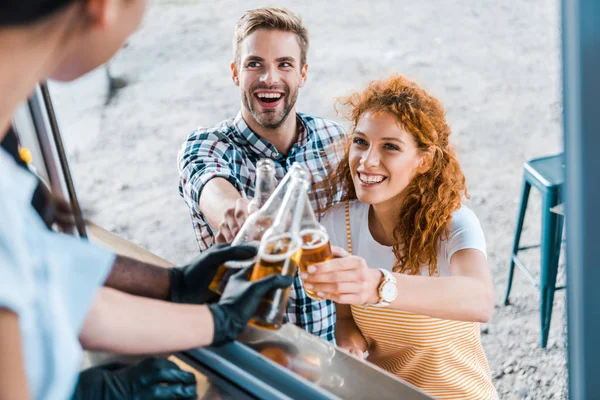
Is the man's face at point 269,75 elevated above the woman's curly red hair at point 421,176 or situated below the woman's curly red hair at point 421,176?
above

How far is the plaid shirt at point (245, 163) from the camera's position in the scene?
194 centimetres

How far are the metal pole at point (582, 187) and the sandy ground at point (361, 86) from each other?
225 centimetres

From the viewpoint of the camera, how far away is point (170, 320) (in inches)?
37.0

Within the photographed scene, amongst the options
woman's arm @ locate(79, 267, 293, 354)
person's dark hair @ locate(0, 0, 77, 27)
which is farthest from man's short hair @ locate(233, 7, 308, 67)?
person's dark hair @ locate(0, 0, 77, 27)

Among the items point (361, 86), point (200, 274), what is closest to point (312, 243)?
point (200, 274)

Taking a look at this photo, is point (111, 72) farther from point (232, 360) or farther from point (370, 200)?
point (232, 360)

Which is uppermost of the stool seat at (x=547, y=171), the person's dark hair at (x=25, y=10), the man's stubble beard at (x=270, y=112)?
the man's stubble beard at (x=270, y=112)

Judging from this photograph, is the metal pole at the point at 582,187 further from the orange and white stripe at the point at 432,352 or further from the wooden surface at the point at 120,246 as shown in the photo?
the orange and white stripe at the point at 432,352

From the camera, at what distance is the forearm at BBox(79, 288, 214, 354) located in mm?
861

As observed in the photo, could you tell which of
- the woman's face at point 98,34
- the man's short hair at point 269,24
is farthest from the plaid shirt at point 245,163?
the woman's face at point 98,34

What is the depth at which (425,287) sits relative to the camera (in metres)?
1.55

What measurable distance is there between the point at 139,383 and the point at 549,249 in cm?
202

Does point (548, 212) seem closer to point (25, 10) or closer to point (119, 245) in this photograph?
point (119, 245)

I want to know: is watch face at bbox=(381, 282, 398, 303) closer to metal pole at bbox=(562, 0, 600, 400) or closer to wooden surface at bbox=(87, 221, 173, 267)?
wooden surface at bbox=(87, 221, 173, 267)
